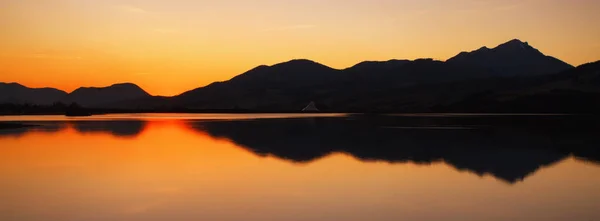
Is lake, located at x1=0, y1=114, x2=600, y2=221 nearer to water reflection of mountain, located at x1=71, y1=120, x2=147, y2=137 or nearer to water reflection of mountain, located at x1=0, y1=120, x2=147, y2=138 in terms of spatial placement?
water reflection of mountain, located at x1=0, y1=120, x2=147, y2=138

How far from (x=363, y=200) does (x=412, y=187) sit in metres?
3.60

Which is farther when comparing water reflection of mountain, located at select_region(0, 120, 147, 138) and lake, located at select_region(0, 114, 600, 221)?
water reflection of mountain, located at select_region(0, 120, 147, 138)

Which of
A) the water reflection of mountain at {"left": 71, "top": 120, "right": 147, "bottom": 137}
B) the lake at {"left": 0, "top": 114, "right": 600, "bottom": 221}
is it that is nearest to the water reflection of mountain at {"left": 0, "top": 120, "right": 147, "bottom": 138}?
the water reflection of mountain at {"left": 71, "top": 120, "right": 147, "bottom": 137}

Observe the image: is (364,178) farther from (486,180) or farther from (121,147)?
(121,147)

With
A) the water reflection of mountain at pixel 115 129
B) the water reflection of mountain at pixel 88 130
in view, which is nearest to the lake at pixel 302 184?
the water reflection of mountain at pixel 88 130

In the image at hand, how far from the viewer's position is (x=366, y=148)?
37938 mm

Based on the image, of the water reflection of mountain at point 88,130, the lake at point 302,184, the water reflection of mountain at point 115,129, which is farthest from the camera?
the water reflection of mountain at point 115,129

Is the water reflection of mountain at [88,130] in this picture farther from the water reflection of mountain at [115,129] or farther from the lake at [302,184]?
the lake at [302,184]

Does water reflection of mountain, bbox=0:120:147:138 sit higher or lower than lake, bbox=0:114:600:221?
higher

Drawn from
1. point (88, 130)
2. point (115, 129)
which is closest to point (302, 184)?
point (88, 130)

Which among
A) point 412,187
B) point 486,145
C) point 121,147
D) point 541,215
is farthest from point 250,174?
point 486,145

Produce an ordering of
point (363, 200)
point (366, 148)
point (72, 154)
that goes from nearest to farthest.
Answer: point (363, 200)
point (72, 154)
point (366, 148)

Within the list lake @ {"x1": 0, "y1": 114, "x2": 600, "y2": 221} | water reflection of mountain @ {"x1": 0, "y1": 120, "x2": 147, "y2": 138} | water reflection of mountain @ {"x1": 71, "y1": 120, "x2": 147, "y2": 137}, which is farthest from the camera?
water reflection of mountain @ {"x1": 71, "y1": 120, "x2": 147, "y2": 137}

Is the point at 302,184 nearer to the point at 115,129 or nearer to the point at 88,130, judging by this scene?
the point at 88,130
